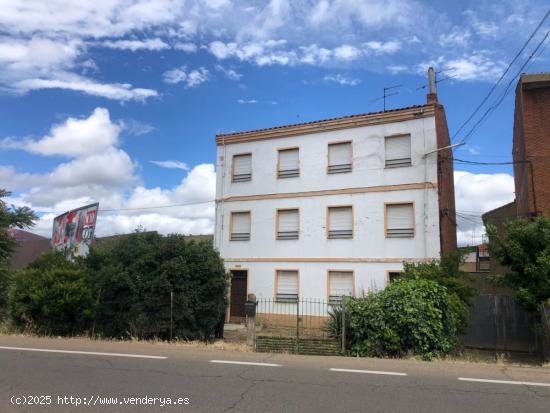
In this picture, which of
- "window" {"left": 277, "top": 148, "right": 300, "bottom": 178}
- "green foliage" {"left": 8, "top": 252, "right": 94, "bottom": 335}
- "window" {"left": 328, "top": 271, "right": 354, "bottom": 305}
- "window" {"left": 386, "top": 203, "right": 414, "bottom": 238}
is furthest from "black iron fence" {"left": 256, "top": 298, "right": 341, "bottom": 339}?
"green foliage" {"left": 8, "top": 252, "right": 94, "bottom": 335}


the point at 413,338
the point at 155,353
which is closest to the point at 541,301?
the point at 413,338

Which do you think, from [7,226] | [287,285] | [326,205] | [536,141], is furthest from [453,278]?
[7,226]

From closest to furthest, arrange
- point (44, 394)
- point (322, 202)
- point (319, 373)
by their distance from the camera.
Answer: point (44, 394)
point (319, 373)
point (322, 202)

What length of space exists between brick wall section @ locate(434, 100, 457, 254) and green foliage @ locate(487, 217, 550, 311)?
6176 mm

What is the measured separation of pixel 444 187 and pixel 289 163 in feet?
24.5

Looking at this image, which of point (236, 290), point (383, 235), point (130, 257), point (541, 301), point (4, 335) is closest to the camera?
point (541, 301)

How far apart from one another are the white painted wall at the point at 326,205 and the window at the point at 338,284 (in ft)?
0.97

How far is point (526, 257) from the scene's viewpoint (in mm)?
13312

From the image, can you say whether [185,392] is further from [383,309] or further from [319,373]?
[383,309]

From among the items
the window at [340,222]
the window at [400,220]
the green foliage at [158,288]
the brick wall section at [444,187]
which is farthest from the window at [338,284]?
the green foliage at [158,288]

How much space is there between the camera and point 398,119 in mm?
21516

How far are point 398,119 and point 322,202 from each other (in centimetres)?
509

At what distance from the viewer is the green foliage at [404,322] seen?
11.3 metres

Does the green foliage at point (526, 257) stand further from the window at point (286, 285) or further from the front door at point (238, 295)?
the front door at point (238, 295)
